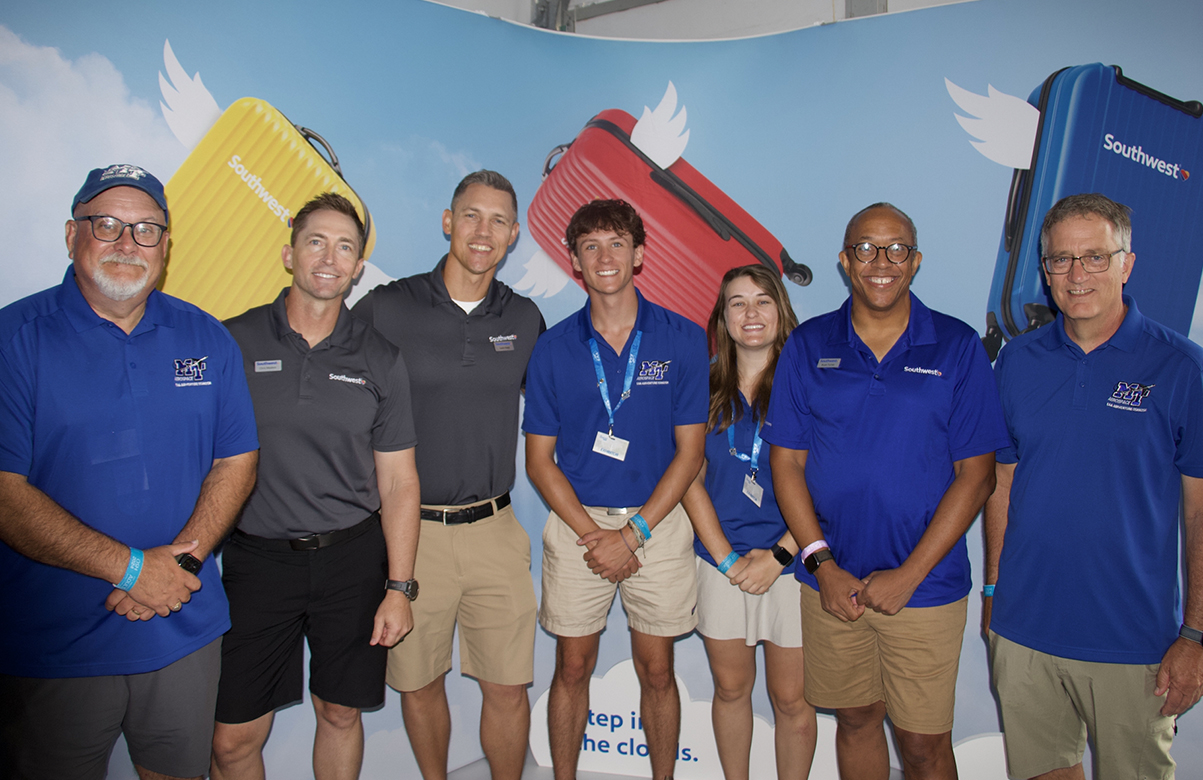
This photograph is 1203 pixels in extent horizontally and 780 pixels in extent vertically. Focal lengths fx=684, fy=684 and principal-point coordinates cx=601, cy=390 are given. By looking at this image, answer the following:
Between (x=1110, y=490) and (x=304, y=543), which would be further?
(x=304, y=543)

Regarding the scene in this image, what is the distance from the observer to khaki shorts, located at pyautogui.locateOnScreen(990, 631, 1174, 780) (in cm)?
192

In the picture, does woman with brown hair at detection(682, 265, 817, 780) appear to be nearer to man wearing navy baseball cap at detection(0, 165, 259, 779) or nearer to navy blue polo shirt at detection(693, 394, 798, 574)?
navy blue polo shirt at detection(693, 394, 798, 574)

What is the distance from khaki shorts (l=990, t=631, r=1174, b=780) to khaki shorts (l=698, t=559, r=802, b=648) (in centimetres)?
63

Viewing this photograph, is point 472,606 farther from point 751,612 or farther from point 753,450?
point 753,450

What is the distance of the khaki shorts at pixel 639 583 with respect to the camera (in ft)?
8.16

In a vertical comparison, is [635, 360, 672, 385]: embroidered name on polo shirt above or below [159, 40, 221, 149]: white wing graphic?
below

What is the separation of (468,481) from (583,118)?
181cm

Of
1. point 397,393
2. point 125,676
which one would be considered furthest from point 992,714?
point 125,676

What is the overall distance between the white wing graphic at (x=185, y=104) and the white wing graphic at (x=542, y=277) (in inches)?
53.3

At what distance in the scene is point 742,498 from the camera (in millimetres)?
2475

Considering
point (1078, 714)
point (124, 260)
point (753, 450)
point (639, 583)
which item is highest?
point (124, 260)

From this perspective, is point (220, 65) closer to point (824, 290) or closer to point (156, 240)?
point (156, 240)

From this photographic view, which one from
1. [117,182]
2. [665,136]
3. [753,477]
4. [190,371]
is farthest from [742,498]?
[117,182]

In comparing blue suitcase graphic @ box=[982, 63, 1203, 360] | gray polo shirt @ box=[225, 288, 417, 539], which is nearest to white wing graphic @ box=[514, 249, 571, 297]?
gray polo shirt @ box=[225, 288, 417, 539]
